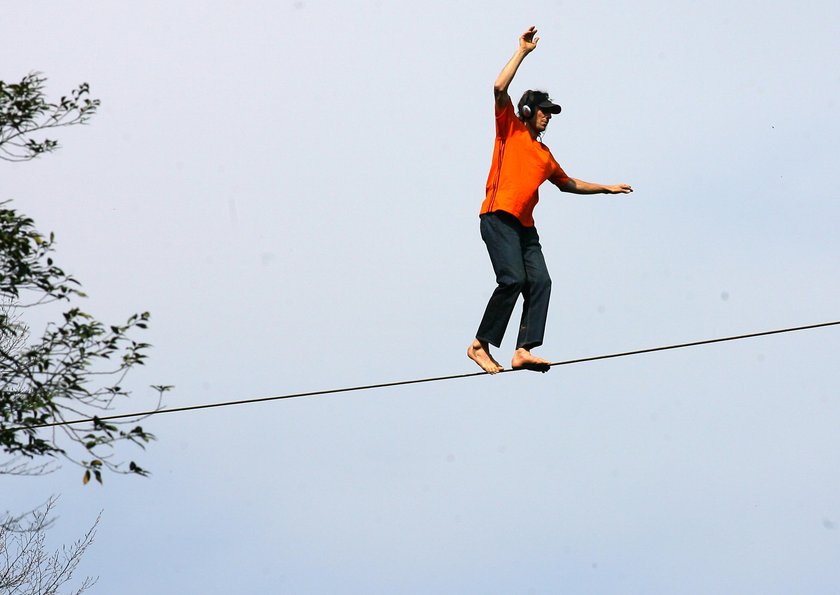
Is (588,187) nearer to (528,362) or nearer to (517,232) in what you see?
(517,232)

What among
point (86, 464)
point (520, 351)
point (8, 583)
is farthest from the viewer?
point (8, 583)

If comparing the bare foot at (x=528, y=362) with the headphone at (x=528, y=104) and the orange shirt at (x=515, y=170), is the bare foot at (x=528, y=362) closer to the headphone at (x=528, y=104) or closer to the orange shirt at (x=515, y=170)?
the orange shirt at (x=515, y=170)

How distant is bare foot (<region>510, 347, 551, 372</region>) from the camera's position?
31.9 ft

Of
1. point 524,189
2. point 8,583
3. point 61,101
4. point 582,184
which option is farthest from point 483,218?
point 8,583

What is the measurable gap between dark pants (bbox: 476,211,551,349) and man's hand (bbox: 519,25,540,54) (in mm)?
1078

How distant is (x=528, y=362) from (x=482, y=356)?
0.36m

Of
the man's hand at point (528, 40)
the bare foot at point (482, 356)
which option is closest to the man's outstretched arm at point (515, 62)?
the man's hand at point (528, 40)

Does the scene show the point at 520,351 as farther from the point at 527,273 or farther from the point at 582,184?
the point at 582,184

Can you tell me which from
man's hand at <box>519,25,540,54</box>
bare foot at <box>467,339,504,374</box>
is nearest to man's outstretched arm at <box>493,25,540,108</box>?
man's hand at <box>519,25,540,54</box>

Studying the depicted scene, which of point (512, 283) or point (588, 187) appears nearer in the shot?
point (512, 283)

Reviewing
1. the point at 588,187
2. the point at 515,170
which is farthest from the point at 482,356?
the point at 588,187

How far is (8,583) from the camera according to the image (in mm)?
13805

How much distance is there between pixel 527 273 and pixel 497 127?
958 mm

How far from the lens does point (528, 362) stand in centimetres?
971
